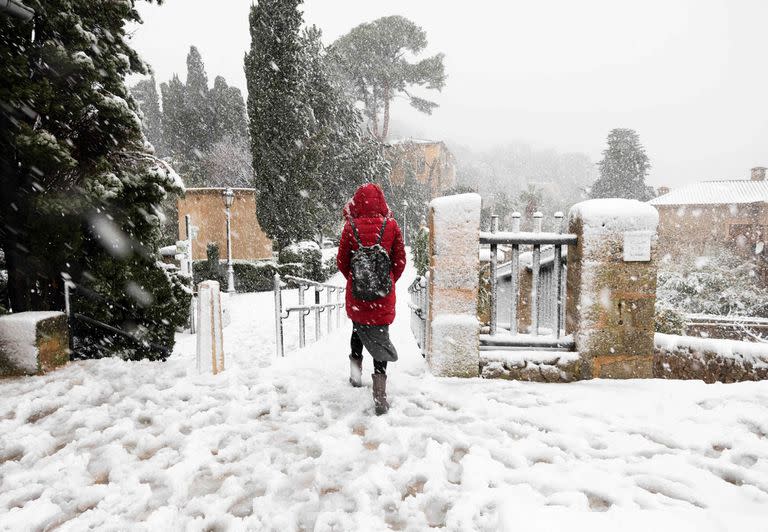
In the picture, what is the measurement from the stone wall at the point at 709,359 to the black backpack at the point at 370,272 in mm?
2725

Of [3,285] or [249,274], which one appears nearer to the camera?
[3,285]

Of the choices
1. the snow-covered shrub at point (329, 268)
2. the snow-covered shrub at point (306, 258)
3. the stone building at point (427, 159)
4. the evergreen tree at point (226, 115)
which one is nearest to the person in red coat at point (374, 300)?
the snow-covered shrub at point (306, 258)

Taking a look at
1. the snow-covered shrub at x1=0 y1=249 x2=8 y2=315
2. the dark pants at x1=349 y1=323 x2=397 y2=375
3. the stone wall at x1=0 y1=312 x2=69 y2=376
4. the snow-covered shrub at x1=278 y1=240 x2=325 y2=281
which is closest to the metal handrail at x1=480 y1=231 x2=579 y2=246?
the dark pants at x1=349 y1=323 x2=397 y2=375

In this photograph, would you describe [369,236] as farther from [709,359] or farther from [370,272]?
[709,359]

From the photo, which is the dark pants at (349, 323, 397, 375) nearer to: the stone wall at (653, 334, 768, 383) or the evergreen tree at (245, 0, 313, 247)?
the stone wall at (653, 334, 768, 383)

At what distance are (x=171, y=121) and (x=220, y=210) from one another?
74.3 feet

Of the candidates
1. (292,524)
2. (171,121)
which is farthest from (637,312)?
(171,121)

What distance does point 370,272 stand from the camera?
312 cm

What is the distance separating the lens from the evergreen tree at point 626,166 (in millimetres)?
38000

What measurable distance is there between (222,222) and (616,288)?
1970 cm

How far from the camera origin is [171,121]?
121 feet

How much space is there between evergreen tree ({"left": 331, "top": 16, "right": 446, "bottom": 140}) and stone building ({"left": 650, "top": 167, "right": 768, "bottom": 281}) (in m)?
19.4

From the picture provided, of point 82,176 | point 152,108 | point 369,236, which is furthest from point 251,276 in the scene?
point 152,108

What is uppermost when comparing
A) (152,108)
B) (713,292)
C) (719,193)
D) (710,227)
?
(152,108)
